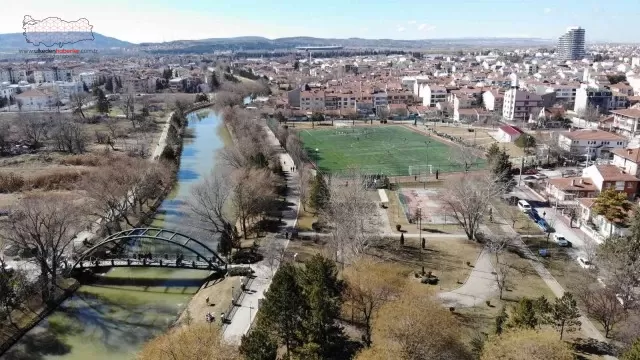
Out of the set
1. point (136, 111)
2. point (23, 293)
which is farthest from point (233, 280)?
point (136, 111)

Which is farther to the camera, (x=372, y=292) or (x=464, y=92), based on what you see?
(x=464, y=92)

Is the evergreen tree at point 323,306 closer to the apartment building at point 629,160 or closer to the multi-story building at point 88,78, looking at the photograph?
the apartment building at point 629,160

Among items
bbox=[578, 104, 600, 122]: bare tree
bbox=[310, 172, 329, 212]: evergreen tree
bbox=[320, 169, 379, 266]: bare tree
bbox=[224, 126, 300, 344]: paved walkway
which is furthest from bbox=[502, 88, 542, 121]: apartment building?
bbox=[310, 172, 329, 212]: evergreen tree

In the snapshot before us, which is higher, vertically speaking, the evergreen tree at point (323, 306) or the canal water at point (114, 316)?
the evergreen tree at point (323, 306)

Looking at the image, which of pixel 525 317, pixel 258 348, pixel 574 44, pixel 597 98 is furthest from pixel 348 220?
pixel 574 44

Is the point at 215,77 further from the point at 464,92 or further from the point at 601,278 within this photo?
the point at 601,278

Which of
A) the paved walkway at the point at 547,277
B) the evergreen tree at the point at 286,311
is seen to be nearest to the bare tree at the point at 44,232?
the evergreen tree at the point at 286,311

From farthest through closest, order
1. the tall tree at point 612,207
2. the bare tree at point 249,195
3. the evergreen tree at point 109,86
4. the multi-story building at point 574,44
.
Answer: the multi-story building at point 574,44, the evergreen tree at point 109,86, the bare tree at point 249,195, the tall tree at point 612,207

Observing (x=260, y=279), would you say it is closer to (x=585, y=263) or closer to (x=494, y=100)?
(x=585, y=263)
